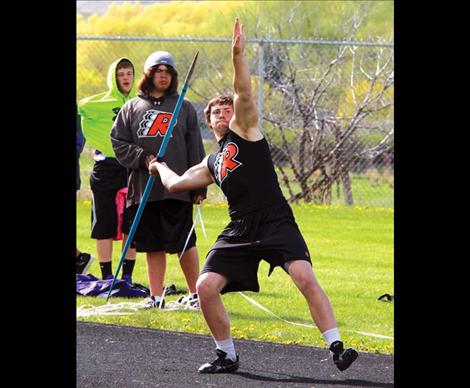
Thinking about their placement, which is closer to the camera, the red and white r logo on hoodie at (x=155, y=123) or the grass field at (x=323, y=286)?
the grass field at (x=323, y=286)

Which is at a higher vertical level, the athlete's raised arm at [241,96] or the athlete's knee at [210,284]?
the athlete's raised arm at [241,96]

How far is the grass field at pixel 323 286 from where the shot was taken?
8344mm

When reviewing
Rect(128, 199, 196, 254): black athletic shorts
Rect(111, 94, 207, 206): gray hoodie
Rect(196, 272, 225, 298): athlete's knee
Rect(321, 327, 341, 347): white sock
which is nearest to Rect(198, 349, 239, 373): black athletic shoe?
Rect(196, 272, 225, 298): athlete's knee

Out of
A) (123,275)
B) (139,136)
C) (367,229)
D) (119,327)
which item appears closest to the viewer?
(119,327)

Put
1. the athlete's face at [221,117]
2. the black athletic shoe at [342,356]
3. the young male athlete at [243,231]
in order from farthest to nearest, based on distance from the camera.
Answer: the athlete's face at [221,117], the young male athlete at [243,231], the black athletic shoe at [342,356]

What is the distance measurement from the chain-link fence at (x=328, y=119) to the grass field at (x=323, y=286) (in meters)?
0.98

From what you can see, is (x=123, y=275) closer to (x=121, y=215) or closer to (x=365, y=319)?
(x=121, y=215)

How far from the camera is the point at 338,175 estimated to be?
1655 centimetres

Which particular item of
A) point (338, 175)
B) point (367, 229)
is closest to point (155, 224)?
point (367, 229)

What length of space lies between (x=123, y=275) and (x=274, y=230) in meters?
3.40

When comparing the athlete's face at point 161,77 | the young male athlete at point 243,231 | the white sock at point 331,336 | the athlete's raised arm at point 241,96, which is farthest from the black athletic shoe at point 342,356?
the athlete's face at point 161,77

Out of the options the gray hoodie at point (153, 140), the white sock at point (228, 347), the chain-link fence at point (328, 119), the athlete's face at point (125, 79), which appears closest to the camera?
the white sock at point (228, 347)

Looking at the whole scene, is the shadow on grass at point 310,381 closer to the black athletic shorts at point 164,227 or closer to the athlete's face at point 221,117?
the athlete's face at point 221,117

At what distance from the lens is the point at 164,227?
905 cm
